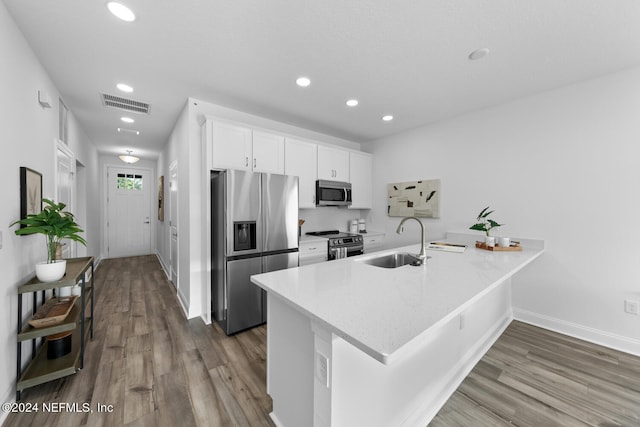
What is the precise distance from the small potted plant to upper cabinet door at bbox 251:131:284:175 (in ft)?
8.15

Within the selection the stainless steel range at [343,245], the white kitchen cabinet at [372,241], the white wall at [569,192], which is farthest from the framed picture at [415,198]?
the stainless steel range at [343,245]

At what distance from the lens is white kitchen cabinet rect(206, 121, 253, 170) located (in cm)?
276

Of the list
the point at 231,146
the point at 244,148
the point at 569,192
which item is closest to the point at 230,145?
the point at 231,146

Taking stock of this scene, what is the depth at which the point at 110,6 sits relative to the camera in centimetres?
155

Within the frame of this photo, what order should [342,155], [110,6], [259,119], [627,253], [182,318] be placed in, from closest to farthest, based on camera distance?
[110,6]
[627,253]
[182,318]
[259,119]
[342,155]

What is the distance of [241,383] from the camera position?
6.06ft

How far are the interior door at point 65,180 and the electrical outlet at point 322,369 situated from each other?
3.08 metres

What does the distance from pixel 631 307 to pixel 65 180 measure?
6.27 metres

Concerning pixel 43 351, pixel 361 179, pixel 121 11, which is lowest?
pixel 43 351

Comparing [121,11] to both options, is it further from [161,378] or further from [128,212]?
[128,212]

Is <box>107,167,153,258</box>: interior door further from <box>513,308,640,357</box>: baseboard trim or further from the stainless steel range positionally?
<box>513,308,640,357</box>: baseboard trim

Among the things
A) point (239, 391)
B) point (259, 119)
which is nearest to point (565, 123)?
point (259, 119)

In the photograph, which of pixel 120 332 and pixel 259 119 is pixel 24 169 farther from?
pixel 259 119

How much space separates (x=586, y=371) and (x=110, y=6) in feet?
14.4
